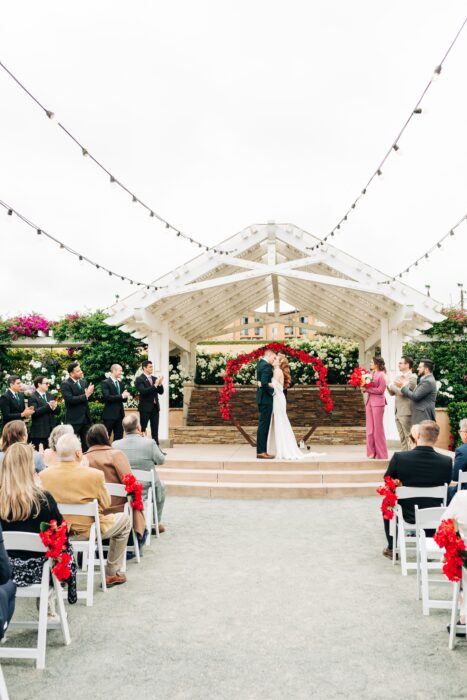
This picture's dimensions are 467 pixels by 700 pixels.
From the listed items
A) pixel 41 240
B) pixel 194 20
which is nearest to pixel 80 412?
→ pixel 41 240

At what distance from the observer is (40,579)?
4.27 m

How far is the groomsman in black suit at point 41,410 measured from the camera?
33.7 feet

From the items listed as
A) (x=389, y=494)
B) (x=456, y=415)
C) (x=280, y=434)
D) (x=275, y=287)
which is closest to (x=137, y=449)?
(x=389, y=494)

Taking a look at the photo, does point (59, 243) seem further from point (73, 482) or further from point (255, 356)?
point (73, 482)

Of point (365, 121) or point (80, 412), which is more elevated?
point (365, 121)

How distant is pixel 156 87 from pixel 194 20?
112 centimetres

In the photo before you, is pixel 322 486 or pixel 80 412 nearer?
pixel 322 486

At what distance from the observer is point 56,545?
159 inches

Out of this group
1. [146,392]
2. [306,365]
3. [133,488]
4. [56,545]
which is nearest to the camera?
[56,545]

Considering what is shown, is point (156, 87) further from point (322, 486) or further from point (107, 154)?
point (322, 486)

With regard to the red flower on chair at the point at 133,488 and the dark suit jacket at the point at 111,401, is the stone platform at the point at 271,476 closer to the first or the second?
the dark suit jacket at the point at 111,401

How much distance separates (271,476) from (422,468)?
174 inches

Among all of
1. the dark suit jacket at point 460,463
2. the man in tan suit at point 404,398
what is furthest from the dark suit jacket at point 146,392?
the dark suit jacket at point 460,463

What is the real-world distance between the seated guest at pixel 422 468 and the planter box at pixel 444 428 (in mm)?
8066
